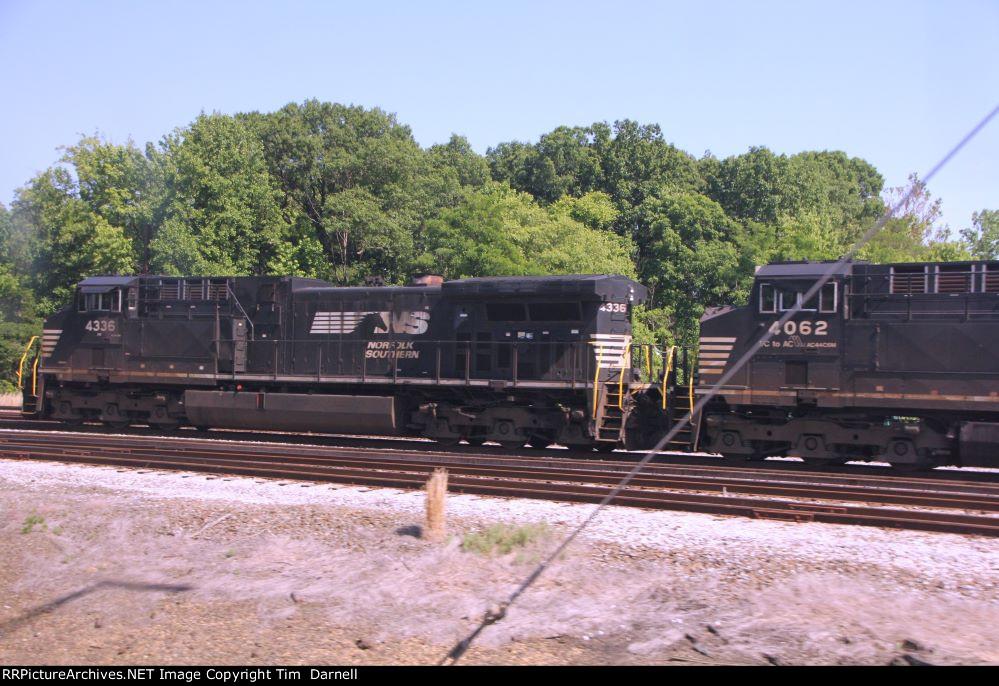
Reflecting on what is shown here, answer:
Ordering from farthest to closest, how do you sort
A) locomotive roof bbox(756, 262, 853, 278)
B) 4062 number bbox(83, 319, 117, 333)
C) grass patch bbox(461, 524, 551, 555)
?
1. 4062 number bbox(83, 319, 117, 333)
2. locomotive roof bbox(756, 262, 853, 278)
3. grass patch bbox(461, 524, 551, 555)

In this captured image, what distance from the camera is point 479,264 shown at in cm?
3331

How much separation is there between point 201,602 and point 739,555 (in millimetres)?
5216

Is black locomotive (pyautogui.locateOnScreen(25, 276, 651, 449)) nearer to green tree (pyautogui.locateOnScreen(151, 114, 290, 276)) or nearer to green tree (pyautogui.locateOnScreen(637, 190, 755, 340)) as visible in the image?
green tree (pyautogui.locateOnScreen(151, 114, 290, 276))

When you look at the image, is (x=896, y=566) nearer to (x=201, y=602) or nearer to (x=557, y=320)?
(x=201, y=602)

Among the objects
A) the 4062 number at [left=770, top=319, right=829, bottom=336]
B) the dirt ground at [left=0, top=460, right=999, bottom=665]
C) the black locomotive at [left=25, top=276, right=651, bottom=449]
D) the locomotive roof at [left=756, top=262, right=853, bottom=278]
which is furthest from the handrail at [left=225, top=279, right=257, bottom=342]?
the 4062 number at [left=770, top=319, right=829, bottom=336]

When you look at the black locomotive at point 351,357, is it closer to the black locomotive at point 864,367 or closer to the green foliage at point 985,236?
the black locomotive at point 864,367

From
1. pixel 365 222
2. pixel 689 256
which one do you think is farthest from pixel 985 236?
pixel 365 222

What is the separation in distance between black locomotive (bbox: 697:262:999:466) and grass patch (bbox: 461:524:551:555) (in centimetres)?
664

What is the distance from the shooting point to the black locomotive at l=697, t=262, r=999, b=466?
13.6m

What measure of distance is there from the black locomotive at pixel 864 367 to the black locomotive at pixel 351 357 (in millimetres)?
2283

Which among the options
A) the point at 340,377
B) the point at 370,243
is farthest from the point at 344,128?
the point at 340,377

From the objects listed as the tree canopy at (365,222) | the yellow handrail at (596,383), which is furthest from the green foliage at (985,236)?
the yellow handrail at (596,383)

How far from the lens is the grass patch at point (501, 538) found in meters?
8.89
